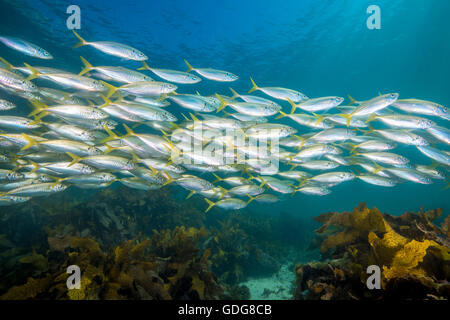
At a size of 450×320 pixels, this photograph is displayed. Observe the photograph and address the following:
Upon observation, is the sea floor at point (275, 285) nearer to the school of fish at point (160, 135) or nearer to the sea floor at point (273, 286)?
the sea floor at point (273, 286)

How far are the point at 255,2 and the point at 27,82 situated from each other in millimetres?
15878

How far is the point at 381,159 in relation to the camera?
16.5 ft

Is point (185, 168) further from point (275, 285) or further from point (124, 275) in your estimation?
point (275, 285)

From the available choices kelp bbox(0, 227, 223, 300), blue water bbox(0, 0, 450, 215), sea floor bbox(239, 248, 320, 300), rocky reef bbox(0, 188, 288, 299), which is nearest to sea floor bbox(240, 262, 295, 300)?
sea floor bbox(239, 248, 320, 300)

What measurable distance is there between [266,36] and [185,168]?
635 inches

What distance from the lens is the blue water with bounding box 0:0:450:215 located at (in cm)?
1304

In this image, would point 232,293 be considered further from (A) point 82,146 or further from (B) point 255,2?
(B) point 255,2

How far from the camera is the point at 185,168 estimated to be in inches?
239

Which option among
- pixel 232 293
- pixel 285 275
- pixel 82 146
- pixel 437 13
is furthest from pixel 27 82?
pixel 437 13

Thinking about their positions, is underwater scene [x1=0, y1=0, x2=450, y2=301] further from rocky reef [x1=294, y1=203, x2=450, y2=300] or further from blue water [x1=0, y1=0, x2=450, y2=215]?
blue water [x1=0, y1=0, x2=450, y2=215]

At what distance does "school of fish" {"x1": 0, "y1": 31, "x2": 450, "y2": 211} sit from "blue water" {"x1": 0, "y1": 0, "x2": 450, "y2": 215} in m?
11.1

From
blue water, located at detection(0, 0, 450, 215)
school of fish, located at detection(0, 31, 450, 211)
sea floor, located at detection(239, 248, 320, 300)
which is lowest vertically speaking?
sea floor, located at detection(239, 248, 320, 300)

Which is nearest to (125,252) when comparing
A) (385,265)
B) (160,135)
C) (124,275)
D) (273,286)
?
(124,275)

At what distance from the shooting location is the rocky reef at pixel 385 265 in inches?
80.4
